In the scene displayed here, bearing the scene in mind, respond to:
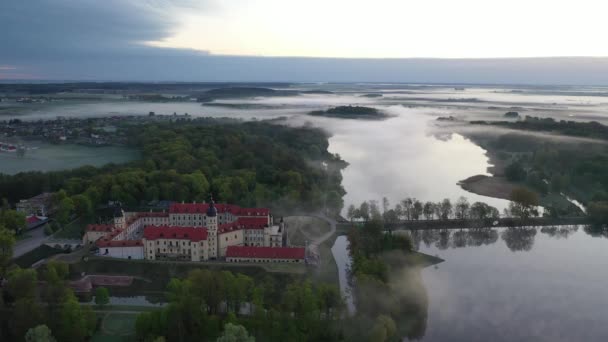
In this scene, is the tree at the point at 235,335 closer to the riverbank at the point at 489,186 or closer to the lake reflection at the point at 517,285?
the lake reflection at the point at 517,285

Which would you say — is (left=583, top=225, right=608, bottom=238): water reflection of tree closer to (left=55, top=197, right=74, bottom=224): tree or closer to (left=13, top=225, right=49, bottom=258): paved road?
(left=55, top=197, right=74, bottom=224): tree

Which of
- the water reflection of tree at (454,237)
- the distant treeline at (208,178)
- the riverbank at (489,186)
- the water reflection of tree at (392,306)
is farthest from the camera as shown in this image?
the riverbank at (489,186)

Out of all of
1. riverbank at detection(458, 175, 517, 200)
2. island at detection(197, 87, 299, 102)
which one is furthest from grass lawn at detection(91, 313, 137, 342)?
island at detection(197, 87, 299, 102)

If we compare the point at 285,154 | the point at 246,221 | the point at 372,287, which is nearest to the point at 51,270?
the point at 246,221

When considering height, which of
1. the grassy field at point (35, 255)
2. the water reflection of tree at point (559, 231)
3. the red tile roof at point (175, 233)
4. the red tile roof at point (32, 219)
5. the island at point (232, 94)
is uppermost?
the island at point (232, 94)

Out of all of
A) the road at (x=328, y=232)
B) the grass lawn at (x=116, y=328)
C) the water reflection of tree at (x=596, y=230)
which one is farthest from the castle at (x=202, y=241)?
the water reflection of tree at (x=596, y=230)

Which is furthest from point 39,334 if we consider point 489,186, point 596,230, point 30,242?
point 489,186

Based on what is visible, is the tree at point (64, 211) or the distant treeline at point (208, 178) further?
the distant treeline at point (208, 178)
